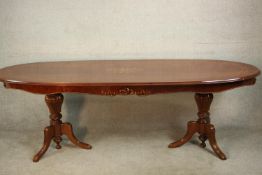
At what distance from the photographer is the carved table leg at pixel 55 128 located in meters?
2.26

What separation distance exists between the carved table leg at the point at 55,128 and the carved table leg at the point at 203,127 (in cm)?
83

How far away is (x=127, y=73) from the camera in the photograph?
2008 millimetres

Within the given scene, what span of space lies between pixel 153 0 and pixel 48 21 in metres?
0.94

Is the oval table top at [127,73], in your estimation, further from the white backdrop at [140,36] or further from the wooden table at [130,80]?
the white backdrop at [140,36]

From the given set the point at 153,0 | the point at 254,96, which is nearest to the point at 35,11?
the point at 153,0

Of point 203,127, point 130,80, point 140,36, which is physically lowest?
point 203,127

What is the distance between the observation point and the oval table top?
5.86 ft

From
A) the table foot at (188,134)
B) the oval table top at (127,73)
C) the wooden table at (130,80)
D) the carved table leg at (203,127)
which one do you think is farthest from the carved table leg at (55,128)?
the carved table leg at (203,127)

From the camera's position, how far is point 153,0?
2512mm

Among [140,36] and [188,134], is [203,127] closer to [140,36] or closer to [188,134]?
[188,134]

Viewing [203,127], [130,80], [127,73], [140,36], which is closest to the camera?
[130,80]

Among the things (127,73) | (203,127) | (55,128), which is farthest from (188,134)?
(55,128)

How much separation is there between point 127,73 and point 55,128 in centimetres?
83

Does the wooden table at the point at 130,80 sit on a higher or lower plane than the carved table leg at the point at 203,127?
higher
